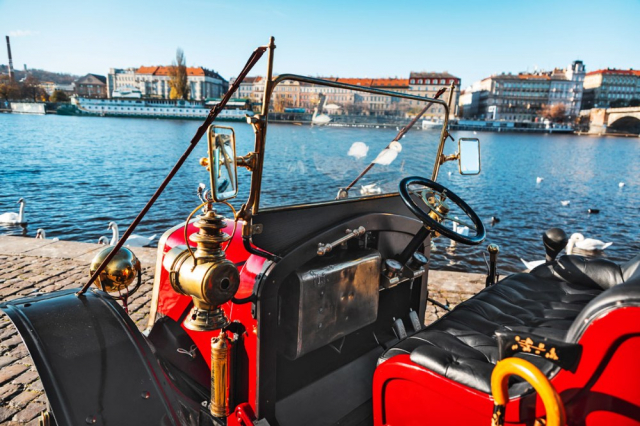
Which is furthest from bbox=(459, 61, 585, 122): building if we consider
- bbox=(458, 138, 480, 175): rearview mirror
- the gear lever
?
bbox=(458, 138, 480, 175): rearview mirror

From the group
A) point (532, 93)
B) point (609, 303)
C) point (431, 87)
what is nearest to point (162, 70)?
point (532, 93)

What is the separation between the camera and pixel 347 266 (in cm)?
218

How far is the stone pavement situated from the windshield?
88.2 inches

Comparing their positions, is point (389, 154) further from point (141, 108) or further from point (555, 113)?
point (555, 113)

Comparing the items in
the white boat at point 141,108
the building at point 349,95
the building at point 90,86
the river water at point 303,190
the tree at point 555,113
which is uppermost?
the building at point 90,86

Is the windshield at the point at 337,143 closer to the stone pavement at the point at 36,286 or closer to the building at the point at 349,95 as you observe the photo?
the building at the point at 349,95

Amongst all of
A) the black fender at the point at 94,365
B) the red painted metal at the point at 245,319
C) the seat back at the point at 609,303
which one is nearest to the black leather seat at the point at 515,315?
the seat back at the point at 609,303

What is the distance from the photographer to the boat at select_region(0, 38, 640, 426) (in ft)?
4.58

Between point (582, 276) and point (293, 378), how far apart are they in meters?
2.22

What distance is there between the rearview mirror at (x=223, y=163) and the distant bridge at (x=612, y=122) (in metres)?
103

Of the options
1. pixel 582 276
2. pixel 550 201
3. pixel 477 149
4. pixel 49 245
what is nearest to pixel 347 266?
pixel 477 149

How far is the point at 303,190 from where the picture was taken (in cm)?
235

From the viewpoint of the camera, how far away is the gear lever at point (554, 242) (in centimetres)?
339

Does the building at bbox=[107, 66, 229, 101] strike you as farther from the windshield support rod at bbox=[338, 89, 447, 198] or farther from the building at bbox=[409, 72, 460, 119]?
the windshield support rod at bbox=[338, 89, 447, 198]
